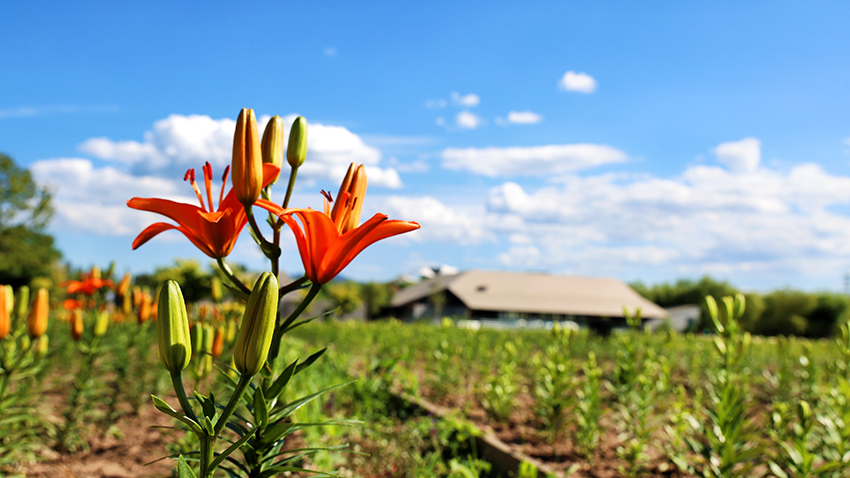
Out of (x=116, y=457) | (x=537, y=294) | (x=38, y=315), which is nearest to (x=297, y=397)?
(x=116, y=457)

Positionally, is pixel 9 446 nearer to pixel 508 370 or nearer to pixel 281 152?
pixel 281 152

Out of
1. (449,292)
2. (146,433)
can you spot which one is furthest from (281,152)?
(449,292)

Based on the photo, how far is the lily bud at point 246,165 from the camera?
1.07 metres

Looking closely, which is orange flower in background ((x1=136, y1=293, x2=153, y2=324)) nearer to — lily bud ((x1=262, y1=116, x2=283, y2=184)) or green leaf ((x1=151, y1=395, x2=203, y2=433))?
lily bud ((x1=262, y1=116, x2=283, y2=184))

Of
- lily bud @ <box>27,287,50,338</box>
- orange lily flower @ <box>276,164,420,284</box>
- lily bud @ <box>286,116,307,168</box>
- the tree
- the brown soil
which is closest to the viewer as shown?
orange lily flower @ <box>276,164,420,284</box>

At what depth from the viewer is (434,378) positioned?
209 inches

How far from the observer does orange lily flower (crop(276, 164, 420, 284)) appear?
3.37ft

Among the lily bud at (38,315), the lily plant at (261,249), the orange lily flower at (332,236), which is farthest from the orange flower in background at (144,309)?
the orange lily flower at (332,236)

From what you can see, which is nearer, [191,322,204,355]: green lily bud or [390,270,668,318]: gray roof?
[191,322,204,355]: green lily bud

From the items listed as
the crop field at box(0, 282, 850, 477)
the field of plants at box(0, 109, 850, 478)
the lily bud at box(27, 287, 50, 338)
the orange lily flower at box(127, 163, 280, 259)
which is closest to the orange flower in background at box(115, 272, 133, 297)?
the field of plants at box(0, 109, 850, 478)

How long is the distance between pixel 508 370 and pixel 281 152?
346 centimetres

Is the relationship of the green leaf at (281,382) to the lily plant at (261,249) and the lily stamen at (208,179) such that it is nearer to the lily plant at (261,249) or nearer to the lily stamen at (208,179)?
the lily plant at (261,249)

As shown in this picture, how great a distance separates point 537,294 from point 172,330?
33370mm

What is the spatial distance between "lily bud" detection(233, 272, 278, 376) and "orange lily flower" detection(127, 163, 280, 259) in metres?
0.26
